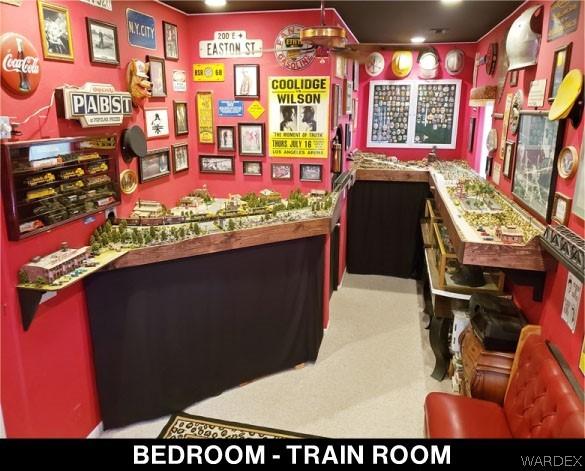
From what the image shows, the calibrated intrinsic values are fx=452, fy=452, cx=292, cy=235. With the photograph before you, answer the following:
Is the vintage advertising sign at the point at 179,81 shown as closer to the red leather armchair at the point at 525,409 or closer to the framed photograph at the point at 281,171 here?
the framed photograph at the point at 281,171

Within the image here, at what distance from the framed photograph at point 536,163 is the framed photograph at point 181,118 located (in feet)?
9.19

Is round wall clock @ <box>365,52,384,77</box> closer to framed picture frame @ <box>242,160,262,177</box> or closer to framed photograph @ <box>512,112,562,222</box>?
framed picture frame @ <box>242,160,262,177</box>

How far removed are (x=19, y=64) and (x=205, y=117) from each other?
7.13 feet

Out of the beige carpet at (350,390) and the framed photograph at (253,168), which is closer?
the beige carpet at (350,390)

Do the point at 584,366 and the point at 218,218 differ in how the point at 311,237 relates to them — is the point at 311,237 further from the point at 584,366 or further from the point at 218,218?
the point at 584,366

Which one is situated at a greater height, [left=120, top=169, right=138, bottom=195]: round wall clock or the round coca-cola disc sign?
the round coca-cola disc sign

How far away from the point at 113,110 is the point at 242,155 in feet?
5.37

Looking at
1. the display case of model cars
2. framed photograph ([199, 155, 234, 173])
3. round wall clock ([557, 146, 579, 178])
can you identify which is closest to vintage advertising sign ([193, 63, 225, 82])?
framed photograph ([199, 155, 234, 173])

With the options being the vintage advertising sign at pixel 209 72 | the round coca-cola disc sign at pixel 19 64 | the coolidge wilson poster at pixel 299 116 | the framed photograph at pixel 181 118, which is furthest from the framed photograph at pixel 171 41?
the round coca-cola disc sign at pixel 19 64

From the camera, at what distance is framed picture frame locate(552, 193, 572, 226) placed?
7.85ft

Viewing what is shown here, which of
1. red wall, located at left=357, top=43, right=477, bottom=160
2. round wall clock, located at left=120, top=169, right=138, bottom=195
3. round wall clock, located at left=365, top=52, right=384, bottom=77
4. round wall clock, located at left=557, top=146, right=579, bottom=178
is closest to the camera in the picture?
round wall clock, located at left=557, top=146, right=579, bottom=178

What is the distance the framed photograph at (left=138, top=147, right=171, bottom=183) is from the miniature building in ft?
3.41

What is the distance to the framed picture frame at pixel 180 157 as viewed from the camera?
4.04 meters

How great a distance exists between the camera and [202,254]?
3.20 meters
